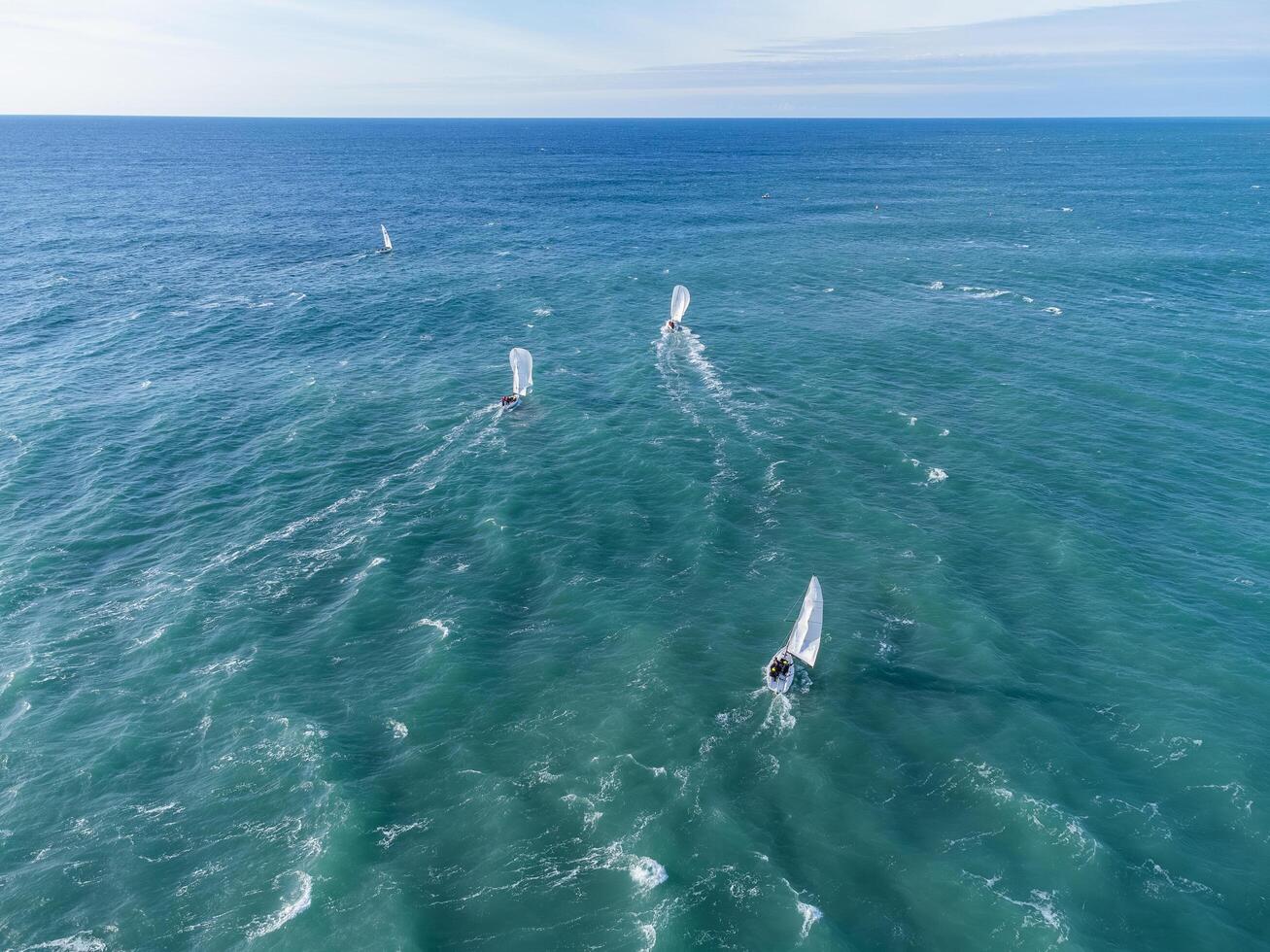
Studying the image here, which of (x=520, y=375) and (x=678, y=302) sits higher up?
(x=678, y=302)

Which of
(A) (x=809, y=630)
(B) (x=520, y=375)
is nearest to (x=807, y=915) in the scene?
(A) (x=809, y=630)

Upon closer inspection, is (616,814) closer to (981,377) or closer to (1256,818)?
(1256,818)

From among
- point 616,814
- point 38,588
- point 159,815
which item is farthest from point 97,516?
point 616,814

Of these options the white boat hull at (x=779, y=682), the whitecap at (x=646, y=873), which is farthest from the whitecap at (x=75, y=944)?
the white boat hull at (x=779, y=682)

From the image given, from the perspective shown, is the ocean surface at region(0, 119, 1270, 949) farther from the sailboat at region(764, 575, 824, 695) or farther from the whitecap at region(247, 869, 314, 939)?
the sailboat at region(764, 575, 824, 695)

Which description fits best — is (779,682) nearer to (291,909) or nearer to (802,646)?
(802,646)

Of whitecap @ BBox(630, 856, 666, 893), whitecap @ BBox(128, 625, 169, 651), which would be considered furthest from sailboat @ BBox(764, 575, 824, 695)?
whitecap @ BBox(128, 625, 169, 651)
